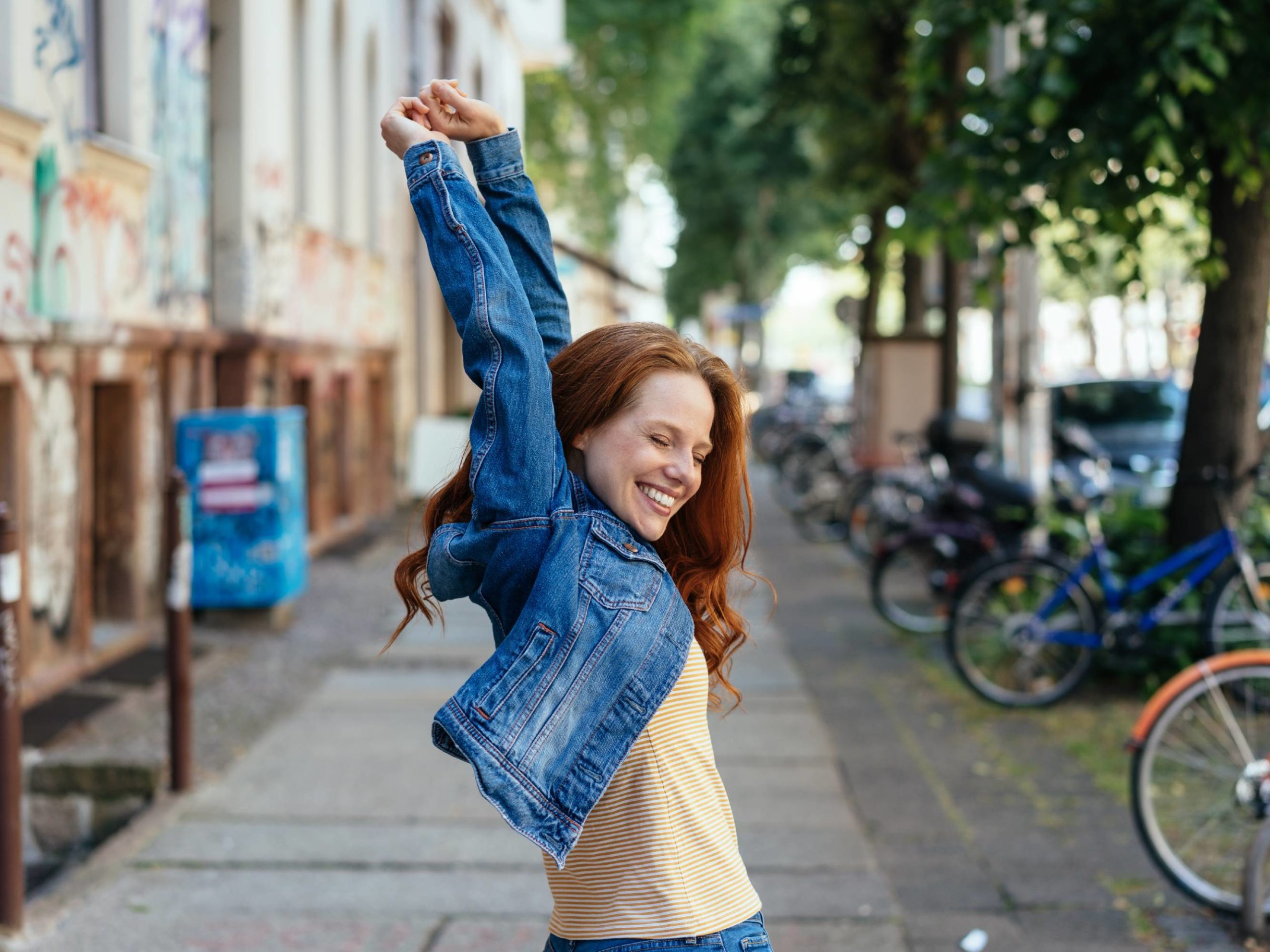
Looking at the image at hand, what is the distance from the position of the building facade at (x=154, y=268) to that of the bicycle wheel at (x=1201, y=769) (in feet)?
15.3

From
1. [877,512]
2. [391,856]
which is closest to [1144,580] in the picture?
[391,856]

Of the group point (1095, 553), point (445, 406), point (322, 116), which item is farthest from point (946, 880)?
point (445, 406)

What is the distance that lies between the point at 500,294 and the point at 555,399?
19 cm

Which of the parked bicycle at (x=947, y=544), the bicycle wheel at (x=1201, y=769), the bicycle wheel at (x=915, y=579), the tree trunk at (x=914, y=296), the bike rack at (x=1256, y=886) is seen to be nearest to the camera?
the bike rack at (x=1256, y=886)

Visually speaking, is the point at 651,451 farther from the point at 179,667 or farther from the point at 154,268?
the point at 154,268

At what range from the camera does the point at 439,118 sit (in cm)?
205

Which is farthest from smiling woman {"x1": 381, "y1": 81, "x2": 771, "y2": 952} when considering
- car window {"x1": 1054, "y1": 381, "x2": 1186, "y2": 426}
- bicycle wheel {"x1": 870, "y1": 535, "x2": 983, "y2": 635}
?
car window {"x1": 1054, "y1": 381, "x2": 1186, "y2": 426}

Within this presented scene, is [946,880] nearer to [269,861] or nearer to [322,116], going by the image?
[269,861]

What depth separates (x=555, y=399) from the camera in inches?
81.8

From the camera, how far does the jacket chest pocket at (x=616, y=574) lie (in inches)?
75.9

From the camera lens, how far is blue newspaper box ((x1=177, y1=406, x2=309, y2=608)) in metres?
8.63

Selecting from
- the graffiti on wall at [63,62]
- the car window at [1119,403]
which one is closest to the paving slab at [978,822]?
the graffiti on wall at [63,62]

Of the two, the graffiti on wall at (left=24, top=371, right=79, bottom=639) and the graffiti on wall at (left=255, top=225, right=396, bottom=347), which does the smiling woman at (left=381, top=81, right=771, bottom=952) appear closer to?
the graffiti on wall at (left=24, top=371, right=79, bottom=639)

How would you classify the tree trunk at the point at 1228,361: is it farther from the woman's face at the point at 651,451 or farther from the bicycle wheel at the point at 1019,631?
the woman's face at the point at 651,451
